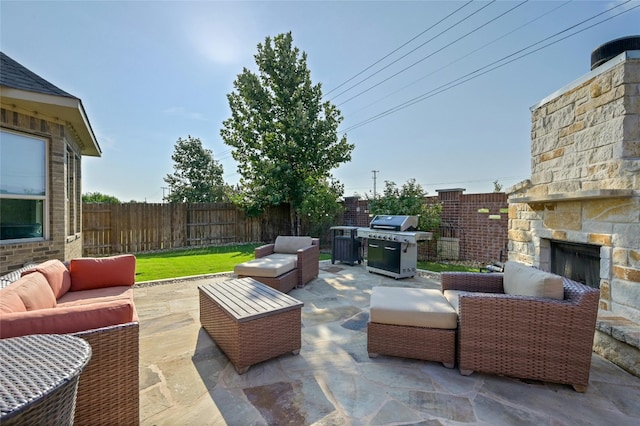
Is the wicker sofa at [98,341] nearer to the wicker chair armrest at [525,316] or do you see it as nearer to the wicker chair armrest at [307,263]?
the wicker chair armrest at [525,316]

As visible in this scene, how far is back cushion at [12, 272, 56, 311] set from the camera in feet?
7.08

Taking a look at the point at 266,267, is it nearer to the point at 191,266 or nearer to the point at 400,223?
the point at 400,223

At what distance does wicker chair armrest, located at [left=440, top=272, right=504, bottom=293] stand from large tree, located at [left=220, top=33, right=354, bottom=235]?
7.70 metres

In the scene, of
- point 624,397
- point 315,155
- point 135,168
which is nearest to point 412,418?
point 624,397

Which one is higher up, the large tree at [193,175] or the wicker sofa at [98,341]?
the large tree at [193,175]

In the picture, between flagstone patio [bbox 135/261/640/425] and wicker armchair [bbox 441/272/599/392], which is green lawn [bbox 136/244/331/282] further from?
wicker armchair [bbox 441/272/599/392]

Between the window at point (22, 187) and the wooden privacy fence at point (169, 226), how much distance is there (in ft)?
19.0

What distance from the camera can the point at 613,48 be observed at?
3350 millimetres

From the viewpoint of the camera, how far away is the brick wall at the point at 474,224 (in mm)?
7094

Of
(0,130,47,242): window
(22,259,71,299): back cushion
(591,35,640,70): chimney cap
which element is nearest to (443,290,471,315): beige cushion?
(591,35,640,70): chimney cap

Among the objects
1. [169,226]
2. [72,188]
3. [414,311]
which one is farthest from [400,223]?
[169,226]

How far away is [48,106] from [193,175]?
19.1 metres

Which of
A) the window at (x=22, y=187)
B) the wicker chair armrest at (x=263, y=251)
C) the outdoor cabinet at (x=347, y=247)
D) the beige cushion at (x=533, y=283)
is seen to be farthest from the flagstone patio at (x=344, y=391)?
the outdoor cabinet at (x=347, y=247)

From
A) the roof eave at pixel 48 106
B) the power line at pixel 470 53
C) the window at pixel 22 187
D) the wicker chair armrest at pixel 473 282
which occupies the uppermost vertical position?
the power line at pixel 470 53
